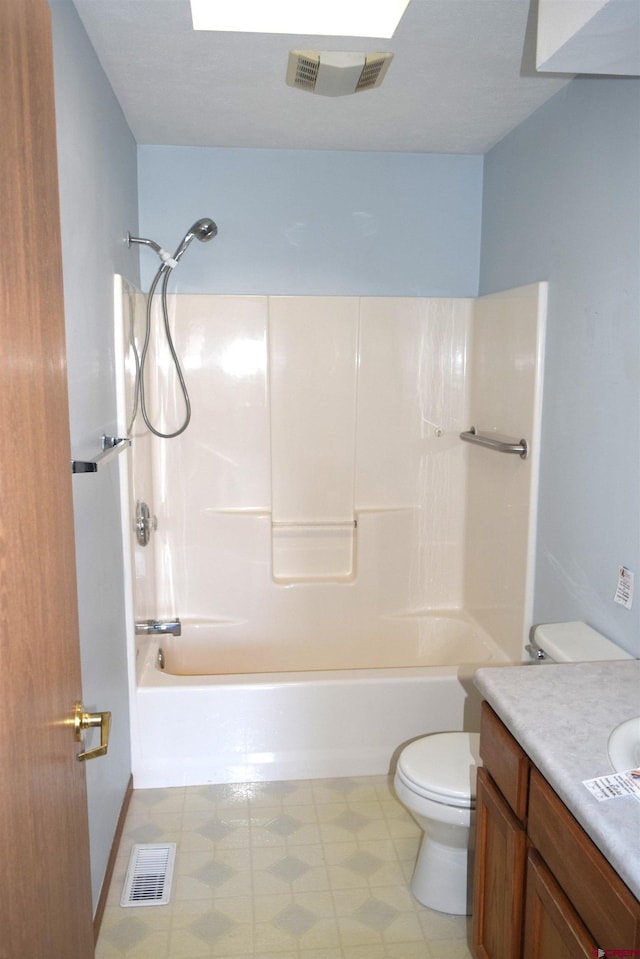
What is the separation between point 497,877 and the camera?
1588 mm

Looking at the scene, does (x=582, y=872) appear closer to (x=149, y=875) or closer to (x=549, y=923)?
(x=549, y=923)

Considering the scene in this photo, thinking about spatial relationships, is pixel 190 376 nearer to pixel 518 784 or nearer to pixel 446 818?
pixel 446 818

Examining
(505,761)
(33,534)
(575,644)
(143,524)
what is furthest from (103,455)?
Result: (575,644)

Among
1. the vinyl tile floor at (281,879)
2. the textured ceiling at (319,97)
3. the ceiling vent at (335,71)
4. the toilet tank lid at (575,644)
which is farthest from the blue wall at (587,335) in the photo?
the vinyl tile floor at (281,879)

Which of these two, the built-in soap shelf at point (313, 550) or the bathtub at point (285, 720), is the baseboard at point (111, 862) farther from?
the built-in soap shelf at point (313, 550)

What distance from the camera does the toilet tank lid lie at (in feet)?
6.53

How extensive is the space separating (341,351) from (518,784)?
218 cm

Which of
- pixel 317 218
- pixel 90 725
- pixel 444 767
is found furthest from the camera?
pixel 317 218

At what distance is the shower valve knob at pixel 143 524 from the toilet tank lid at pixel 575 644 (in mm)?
1456

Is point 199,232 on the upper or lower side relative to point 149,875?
upper

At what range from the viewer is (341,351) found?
3309mm

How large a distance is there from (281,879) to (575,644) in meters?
1.11

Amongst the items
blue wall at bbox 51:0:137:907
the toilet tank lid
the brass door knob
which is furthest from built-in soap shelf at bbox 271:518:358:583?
the brass door knob

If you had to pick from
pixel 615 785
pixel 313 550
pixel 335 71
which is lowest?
pixel 313 550
